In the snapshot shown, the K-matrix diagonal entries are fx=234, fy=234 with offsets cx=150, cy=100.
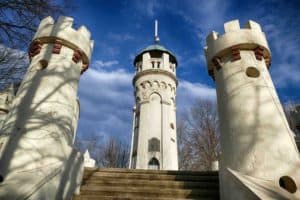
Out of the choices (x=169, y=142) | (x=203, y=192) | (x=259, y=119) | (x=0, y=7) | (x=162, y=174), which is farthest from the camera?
(x=169, y=142)

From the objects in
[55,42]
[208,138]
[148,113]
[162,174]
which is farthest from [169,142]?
[55,42]

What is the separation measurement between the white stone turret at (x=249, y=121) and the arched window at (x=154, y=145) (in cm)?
1270

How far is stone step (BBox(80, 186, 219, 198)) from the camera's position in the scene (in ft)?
16.6

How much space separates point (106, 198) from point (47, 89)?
2745mm

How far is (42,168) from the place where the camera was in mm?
4328

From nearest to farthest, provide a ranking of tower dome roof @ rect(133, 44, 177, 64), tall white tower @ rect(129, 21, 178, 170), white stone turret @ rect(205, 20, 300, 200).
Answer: white stone turret @ rect(205, 20, 300, 200) < tall white tower @ rect(129, 21, 178, 170) < tower dome roof @ rect(133, 44, 177, 64)

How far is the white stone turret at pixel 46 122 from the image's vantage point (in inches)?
164

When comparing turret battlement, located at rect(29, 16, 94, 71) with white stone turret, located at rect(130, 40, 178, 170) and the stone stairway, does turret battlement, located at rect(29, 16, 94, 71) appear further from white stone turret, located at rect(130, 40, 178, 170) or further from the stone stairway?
white stone turret, located at rect(130, 40, 178, 170)

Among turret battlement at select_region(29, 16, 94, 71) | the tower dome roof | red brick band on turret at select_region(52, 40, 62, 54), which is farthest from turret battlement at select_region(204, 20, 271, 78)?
the tower dome roof

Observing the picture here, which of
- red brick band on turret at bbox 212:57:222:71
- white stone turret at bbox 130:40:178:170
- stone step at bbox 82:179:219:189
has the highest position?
white stone turret at bbox 130:40:178:170

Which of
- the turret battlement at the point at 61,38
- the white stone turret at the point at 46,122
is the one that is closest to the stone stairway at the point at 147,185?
the white stone turret at the point at 46,122

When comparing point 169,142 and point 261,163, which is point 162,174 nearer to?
point 261,163

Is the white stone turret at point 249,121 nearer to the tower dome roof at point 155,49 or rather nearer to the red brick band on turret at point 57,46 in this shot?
the red brick band on turret at point 57,46

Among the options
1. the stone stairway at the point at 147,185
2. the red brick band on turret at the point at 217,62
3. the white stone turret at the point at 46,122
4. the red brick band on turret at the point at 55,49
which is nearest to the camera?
the white stone turret at the point at 46,122
